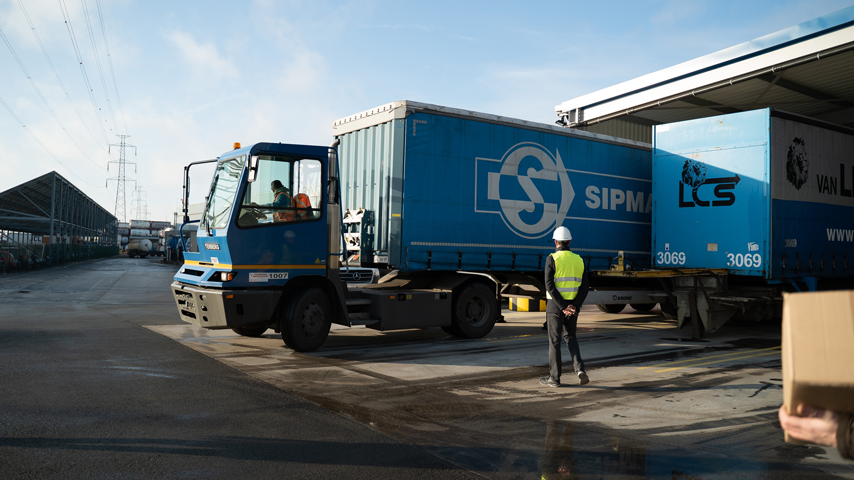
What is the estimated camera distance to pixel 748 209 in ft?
36.1

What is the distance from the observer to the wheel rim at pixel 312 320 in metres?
9.05

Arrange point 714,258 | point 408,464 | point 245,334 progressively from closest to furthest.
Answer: point 408,464, point 245,334, point 714,258

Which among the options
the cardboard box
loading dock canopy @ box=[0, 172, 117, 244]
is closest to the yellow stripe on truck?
the cardboard box

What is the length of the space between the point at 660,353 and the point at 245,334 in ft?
23.0

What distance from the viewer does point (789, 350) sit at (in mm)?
2314

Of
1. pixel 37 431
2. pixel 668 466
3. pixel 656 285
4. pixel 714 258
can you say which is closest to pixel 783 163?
pixel 714 258

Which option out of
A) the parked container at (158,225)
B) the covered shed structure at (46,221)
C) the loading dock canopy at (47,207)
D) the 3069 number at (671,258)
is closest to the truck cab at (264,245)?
the 3069 number at (671,258)

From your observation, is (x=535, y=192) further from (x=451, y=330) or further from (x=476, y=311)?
(x=451, y=330)

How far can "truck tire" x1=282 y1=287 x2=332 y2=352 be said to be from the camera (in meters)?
8.84

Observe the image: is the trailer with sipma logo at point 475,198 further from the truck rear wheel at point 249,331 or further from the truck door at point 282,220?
the truck rear wheel at point 249,331

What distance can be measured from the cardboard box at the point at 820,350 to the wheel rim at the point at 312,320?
294 inches

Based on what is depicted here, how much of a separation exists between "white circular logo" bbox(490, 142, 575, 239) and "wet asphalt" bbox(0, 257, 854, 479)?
7.48ft

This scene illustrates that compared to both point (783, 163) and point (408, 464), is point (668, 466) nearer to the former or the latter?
point (408, 464)

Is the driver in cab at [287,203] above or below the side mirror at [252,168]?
below
